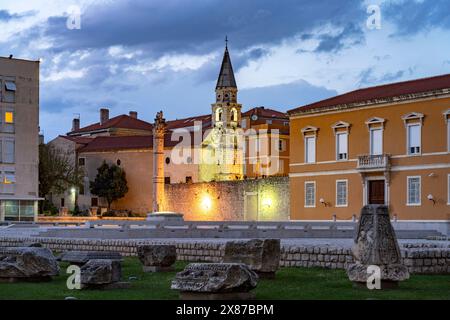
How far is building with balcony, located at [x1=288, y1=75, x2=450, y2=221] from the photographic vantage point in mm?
44156

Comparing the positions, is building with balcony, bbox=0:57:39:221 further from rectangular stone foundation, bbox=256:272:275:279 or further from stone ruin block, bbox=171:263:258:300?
stone ruin block, bbox=171:263:258:300

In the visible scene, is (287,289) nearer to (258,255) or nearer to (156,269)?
(258,255)

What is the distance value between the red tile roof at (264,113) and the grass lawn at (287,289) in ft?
236

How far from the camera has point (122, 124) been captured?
93438mm

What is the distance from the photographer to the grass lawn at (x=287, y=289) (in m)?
13.0

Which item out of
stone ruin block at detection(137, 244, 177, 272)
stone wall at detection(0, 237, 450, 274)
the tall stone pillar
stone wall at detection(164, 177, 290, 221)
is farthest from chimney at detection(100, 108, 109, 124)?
stone ruin block at detection(137, 244, 177, 272)

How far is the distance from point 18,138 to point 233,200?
15.2 metres

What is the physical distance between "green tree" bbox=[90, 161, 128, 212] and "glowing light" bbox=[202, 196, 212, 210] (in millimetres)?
13079

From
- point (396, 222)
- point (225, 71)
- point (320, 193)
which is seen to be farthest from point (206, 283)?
point (225, 71)

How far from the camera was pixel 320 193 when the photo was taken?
50.3 meters

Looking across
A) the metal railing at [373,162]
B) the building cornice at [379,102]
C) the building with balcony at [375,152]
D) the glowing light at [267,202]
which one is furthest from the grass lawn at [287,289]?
the glowing light at [267,202]

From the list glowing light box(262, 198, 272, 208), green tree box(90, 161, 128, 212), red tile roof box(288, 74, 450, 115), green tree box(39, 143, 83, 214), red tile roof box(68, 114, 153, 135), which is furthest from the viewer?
red tile roof box(68, 114, 153, 135)
